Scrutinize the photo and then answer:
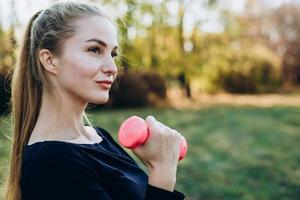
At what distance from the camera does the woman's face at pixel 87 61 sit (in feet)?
5.19

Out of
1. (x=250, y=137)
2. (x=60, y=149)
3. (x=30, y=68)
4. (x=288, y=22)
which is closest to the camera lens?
(x=60, y=149)

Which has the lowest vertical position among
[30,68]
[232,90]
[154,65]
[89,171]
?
[232,90]

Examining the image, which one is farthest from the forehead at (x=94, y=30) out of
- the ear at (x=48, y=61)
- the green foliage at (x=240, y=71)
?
the green foliage at (x=240, y=71)

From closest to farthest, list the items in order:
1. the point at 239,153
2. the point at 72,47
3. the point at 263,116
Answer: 1. the point at 72,47
2. the point at 239,153
3. the point at 263,116

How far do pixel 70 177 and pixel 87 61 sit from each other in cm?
41

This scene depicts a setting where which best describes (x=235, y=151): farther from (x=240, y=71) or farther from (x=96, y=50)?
(x=240, y=71)

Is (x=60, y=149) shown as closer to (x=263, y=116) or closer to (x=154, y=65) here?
(x=263, y=116)

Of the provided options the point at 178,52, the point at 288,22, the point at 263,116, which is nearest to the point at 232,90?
the point at 178,52

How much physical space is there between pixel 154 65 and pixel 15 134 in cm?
1597

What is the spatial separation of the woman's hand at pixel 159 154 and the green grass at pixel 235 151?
4.97 metres

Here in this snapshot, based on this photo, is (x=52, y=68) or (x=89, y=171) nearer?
(x=89, y=171)

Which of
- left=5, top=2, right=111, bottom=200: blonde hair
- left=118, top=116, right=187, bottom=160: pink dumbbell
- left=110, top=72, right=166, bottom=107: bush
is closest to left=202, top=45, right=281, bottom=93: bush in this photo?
left=110, top=72, right=166, bottom=107: bush

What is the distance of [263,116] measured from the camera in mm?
13062

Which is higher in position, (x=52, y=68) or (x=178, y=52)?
(x=52, y=68)
